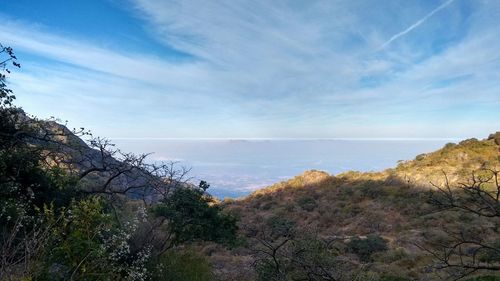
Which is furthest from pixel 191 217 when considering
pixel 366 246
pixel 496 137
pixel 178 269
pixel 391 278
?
pixel 496 137

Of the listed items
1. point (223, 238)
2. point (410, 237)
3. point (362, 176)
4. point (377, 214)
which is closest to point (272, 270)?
point (223, 238)

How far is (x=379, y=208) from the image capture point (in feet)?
113

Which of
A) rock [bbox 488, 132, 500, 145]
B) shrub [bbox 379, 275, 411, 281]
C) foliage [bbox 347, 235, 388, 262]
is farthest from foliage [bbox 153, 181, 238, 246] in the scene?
rock [bbox 488, 132, 500, 145]

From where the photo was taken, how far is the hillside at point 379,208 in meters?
22.0

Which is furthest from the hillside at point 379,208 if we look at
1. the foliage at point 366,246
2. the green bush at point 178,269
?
the green bush at point 178,269

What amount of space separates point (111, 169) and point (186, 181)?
295 cm

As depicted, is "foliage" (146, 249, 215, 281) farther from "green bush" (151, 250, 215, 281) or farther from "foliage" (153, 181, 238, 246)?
"foliage" (153, 181, 238, 246)

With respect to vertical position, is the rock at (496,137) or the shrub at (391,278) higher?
the rock at (496,137)

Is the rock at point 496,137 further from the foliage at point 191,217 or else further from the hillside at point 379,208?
the foliage at point 191,217

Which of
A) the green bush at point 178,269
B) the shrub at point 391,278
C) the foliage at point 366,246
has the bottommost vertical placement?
the foliage at point 366,246

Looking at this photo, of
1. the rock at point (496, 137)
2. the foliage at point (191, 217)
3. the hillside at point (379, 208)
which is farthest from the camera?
the rock at point (496, 137)

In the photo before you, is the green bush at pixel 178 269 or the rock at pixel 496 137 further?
the rock at pixel 496 137

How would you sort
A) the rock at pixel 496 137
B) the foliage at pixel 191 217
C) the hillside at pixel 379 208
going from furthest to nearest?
the rock at pixel 496 137, the hillside at pixel 379 208, the foliage at pixel 191 217

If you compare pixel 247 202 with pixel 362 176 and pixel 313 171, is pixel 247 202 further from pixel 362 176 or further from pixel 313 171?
pixel 362 176
